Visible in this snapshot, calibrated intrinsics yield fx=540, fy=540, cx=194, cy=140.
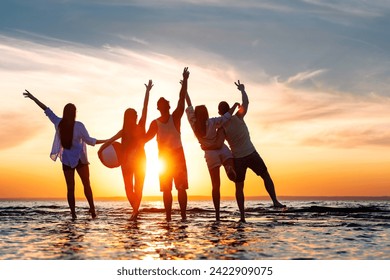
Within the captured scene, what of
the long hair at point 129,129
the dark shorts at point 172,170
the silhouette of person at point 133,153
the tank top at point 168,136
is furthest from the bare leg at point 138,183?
the tank top at point 168,136

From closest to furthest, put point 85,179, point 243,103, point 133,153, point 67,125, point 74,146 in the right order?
point 243,103, point 133,153, point 67,125, point 74,146, point 85,179

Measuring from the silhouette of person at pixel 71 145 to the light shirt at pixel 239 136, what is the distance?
11.7ft

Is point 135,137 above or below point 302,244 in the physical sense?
above

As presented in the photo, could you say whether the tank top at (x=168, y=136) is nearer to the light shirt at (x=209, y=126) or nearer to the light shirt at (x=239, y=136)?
the light shirt at (x=209, y=126)

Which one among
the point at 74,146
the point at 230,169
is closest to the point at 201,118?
the point at 230,169

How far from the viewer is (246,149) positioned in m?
13.1

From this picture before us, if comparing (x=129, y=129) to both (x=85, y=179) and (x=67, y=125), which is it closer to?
(x=67, y=125)

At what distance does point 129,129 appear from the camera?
45.2 ft

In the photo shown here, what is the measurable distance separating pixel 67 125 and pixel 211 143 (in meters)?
3.86

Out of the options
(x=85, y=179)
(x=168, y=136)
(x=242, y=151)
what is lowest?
(x=85, y=179)

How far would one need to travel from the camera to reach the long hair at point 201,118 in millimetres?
13352
